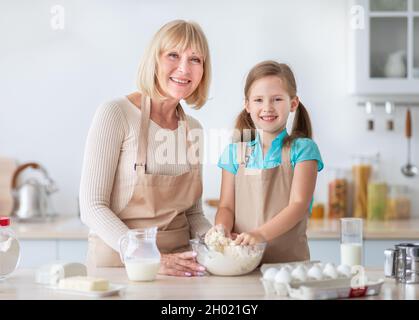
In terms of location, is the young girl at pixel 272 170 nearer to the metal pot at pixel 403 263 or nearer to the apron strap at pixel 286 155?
the apron strap at pixel 286 155

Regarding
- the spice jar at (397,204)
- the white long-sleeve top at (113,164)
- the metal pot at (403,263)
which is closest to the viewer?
the metal pot at (403,263)

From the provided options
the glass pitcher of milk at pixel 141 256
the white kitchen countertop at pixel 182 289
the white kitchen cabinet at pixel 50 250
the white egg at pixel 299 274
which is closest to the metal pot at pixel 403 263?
the white kitchen countertop at pixel 182 289

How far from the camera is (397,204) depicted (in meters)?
3.39

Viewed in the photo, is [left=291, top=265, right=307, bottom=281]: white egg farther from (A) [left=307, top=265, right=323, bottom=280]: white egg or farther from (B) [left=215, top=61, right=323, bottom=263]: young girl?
(B) [left=215, top=61, right=323, bottom=263]: young girl

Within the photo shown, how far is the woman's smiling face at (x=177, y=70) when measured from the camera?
1975 mm

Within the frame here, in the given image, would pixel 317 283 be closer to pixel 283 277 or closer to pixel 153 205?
pixel 283 277

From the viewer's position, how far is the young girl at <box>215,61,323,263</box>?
1.89 meters

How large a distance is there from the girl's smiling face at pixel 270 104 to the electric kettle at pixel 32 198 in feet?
5.33

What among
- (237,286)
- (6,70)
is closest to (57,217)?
(6,70)

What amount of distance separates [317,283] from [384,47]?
205 cm

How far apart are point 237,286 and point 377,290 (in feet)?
0.97

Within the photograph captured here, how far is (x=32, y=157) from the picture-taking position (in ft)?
11.5

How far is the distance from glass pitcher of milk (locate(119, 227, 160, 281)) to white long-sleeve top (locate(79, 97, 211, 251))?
191 mm
